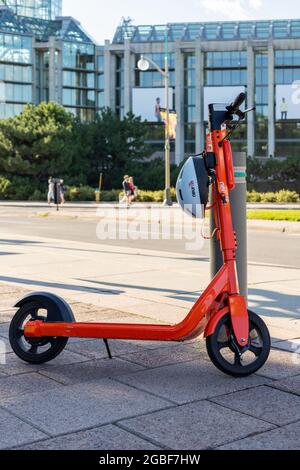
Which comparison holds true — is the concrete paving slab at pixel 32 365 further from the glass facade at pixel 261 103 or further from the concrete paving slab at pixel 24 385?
the glass facade at pixel 261 103

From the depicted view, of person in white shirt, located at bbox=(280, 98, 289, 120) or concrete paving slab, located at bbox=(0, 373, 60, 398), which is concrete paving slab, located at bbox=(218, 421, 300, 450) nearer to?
concrete paving slab, located at bbox=(0, 373, 60, 398)

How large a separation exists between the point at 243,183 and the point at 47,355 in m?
2.11

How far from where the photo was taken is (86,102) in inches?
4149

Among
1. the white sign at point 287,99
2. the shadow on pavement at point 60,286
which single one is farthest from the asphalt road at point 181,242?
the white sign at point 287,99

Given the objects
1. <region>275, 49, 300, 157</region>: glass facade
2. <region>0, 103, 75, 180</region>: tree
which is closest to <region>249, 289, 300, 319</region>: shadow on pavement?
<region>0, 103, 75, 180</region>: tree

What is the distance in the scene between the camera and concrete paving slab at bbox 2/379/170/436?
4.07 m

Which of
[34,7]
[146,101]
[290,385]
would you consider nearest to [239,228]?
[290,385]

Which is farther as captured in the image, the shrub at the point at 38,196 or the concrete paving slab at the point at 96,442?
the shrub at the point at 38,196

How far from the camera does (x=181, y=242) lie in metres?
Answer: 17.0

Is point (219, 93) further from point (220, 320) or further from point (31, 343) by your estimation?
point (220, 320)

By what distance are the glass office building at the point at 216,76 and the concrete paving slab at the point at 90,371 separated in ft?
272

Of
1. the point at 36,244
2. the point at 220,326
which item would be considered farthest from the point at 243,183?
the point at 36,244

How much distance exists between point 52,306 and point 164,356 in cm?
94

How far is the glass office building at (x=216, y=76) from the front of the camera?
88000mm
